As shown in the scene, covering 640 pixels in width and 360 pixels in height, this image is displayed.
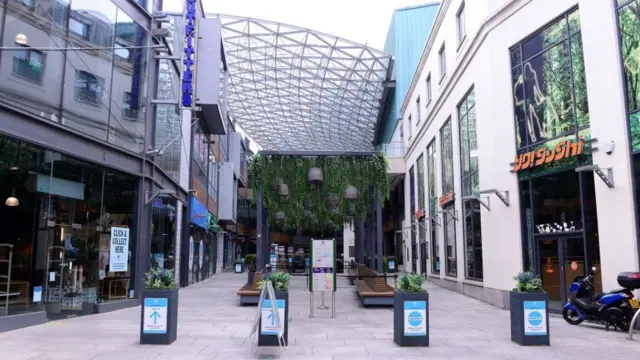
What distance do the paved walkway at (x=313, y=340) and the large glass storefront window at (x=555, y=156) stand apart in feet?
6.10

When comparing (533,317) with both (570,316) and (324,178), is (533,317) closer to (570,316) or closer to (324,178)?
(570,316)

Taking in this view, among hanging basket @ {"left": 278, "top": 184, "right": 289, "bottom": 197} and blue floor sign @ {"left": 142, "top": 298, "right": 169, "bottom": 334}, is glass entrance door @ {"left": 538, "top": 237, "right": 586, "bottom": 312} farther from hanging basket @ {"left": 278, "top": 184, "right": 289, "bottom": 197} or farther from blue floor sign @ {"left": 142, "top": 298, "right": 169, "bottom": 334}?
blue floor sign @ {"left": 142, "top": 298, "right": 169, "bottom": 334}

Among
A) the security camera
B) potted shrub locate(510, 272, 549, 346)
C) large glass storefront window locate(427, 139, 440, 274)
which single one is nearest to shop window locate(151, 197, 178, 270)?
potted shrub locate(510, 272, 549, 346)

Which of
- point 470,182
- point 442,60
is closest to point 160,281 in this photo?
point 470,182

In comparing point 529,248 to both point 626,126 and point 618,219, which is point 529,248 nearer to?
point 618,219

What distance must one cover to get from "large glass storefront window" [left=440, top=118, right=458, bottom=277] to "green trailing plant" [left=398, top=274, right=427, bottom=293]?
41.7ft

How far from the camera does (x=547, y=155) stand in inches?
534

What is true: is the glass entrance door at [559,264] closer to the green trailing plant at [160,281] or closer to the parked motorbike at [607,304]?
the parked motorbike at [607,304]

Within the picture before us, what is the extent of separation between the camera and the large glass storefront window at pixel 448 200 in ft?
73.9

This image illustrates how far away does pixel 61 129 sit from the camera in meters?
11.6

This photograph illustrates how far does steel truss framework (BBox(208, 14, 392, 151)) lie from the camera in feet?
128

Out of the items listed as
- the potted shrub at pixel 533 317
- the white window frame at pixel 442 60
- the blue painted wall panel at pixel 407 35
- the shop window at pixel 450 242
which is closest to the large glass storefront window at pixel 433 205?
the shop window at pixel 450 242

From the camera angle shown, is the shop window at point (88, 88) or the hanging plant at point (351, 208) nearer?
the shop window at point (88, 88)

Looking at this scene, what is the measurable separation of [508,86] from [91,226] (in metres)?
12.4
